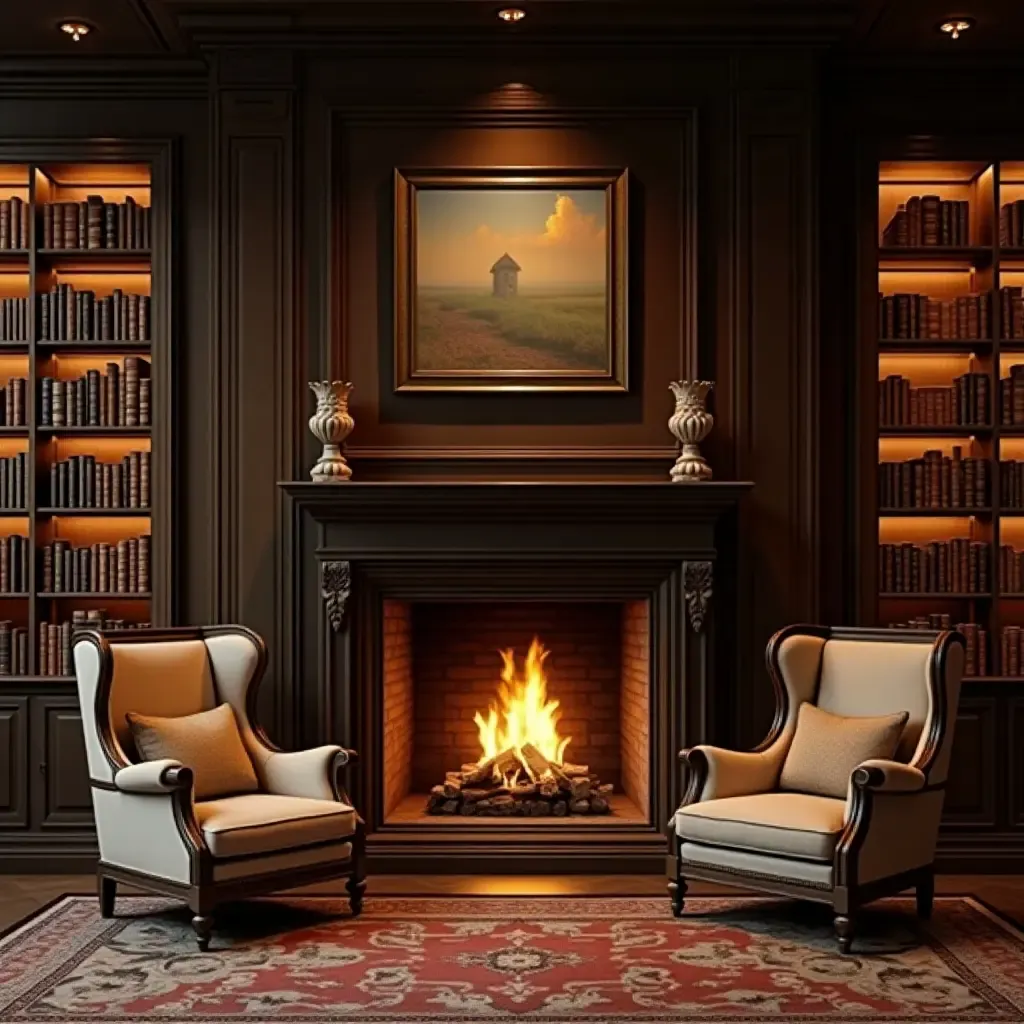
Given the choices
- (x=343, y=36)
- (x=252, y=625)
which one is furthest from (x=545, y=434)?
(x=343, y=36)

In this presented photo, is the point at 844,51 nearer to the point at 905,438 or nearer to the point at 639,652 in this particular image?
the point at 905,438

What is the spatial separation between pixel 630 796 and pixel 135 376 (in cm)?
298

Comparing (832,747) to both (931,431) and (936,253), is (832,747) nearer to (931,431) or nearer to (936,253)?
(931,431)

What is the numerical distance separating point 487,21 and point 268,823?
3.42 metres

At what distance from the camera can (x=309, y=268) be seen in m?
6.48

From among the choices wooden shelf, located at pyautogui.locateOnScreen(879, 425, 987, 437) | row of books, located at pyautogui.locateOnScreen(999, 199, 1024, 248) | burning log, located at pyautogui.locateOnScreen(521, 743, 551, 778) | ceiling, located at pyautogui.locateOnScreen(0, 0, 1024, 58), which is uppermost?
ceiling, located at pyautogui.locateOnScreen(0, 0, 1024, 58)

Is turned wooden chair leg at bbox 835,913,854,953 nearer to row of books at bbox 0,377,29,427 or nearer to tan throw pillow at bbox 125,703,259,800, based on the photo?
tan throw pillow at bbox 125,703,259,800

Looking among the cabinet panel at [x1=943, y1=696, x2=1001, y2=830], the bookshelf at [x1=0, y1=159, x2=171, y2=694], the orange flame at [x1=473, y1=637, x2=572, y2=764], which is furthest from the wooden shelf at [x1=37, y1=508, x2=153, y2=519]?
the cabinet panel at [x1=943, y1=696, x2=1001, y2=830]

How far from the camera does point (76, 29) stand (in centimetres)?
623

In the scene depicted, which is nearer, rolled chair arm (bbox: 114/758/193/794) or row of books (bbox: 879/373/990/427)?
rolled chair arm (bbox: 114/758/193/794)

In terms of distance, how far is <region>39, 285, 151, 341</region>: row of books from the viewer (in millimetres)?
6629

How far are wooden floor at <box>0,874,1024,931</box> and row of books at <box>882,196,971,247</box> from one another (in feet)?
9.24

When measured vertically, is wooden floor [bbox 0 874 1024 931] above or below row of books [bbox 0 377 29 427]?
below

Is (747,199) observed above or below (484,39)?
below
